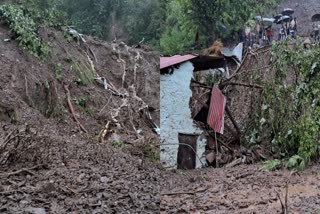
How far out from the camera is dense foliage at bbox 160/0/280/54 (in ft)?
4.48

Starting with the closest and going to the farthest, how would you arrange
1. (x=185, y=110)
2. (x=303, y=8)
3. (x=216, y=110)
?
(x=303, y=8)
(x=185, y=110)
(x=216, y=110)

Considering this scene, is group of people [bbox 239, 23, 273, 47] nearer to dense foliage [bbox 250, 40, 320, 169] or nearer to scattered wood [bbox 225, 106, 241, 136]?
dense foliage [bbox 250, 40, 320, 169]

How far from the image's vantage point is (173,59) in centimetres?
155

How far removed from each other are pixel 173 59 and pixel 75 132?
1.65 feet

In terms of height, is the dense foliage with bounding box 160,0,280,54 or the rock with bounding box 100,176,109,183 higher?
the dense foliage with bounding box 160,0,280,54

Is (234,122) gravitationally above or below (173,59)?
below

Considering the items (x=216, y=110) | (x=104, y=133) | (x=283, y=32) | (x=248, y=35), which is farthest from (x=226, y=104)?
(x=104, y=133)

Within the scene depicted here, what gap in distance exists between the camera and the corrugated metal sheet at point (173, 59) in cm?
147

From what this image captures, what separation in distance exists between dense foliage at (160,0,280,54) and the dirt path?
1.55 feet

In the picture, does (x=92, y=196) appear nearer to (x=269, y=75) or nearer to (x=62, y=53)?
(x=62, y=53)

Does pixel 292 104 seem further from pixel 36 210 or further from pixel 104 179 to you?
→ pixel 36 210

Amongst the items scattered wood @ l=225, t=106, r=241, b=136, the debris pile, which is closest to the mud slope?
the debris pile

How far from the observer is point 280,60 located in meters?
2.31

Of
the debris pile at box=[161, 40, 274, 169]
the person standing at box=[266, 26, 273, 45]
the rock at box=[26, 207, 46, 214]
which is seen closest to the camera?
the rock at box=[26, 207, 46, 214]
